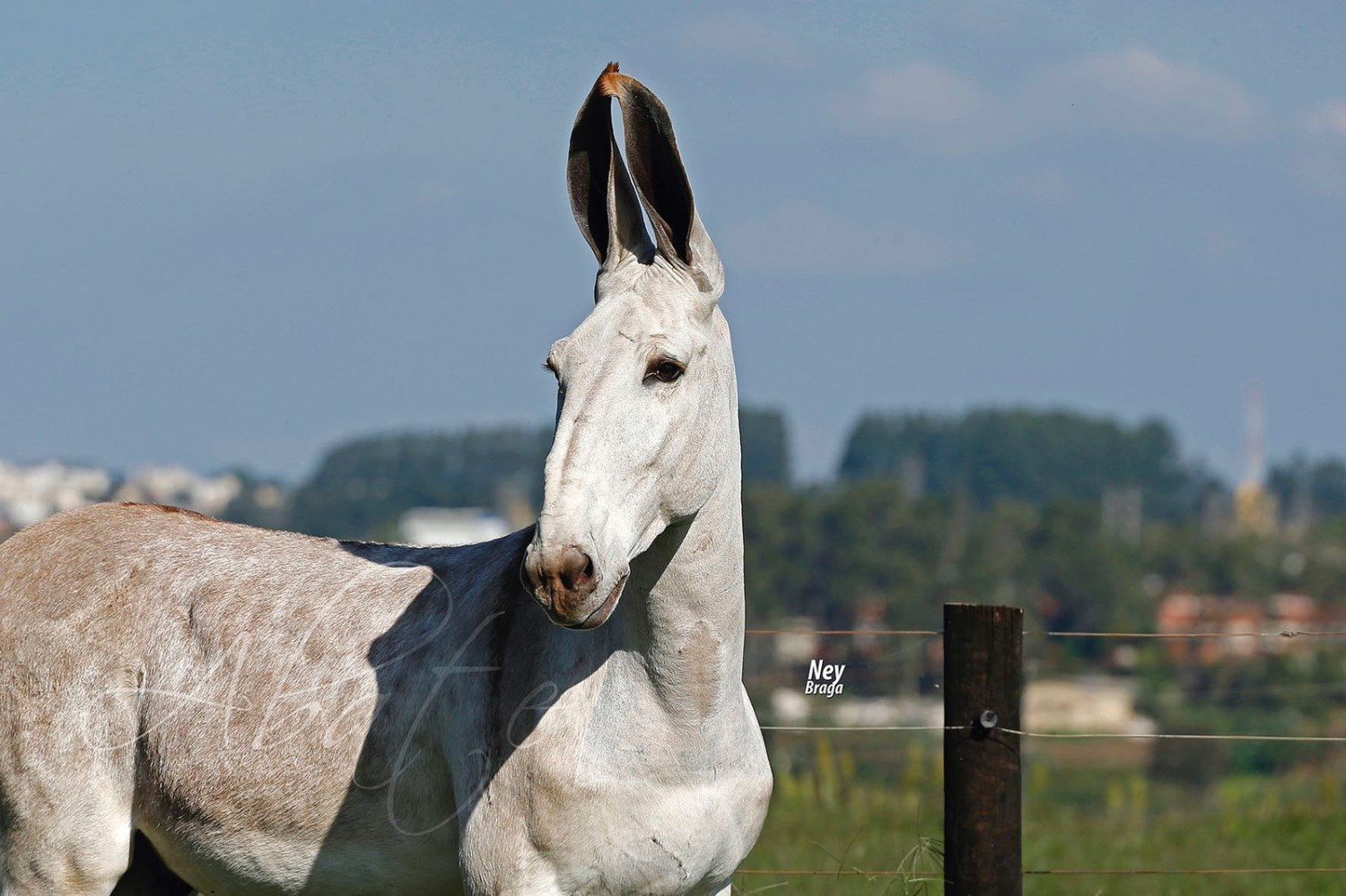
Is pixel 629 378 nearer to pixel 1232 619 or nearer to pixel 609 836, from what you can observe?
pixel 609 836

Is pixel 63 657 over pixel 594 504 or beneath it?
beneath

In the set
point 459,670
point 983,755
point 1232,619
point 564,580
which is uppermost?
point 564,580

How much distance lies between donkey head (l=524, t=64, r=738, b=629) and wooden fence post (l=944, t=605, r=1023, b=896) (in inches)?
69.6

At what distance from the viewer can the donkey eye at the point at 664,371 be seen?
12.3ft

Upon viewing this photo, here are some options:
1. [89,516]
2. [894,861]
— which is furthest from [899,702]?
[89,516]

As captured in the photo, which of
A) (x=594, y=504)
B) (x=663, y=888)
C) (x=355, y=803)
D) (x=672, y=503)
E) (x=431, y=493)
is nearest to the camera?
(x=594, y=504)

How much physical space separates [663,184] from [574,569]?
3.56ft

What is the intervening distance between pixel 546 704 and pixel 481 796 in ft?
0.94

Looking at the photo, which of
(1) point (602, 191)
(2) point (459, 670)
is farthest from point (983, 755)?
(1) point (602, 191)

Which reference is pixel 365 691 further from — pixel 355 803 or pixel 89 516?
pixel 89 516

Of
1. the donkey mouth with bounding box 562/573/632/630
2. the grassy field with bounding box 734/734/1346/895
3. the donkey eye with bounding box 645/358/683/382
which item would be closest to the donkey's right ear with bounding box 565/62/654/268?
the donkey eye with bounding box 645/358/683/382

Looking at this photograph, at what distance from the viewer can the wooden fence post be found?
5.43 meters

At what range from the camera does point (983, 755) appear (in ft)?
17.9

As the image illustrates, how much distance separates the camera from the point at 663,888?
4035 millimetres
